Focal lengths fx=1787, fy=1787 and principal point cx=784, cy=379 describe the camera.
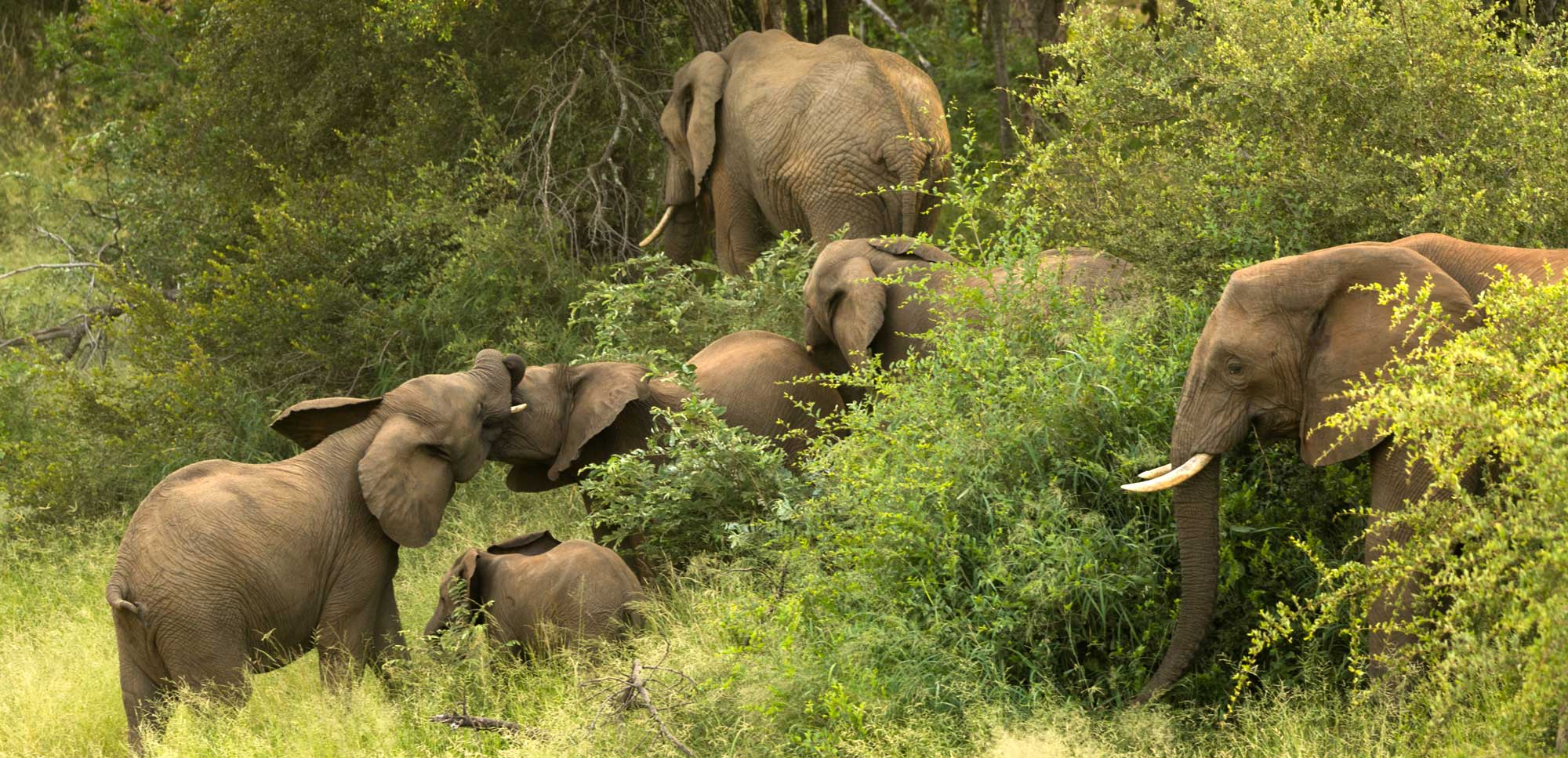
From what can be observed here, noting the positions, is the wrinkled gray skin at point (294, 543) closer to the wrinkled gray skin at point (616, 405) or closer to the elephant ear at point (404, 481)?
the elephant ear at point (404, 481)

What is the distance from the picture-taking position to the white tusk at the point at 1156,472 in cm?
594

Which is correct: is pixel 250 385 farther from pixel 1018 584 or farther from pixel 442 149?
pixel 1018 584

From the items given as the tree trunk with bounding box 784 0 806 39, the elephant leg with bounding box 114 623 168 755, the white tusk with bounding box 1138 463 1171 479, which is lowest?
the elephant leg with bounding box 114 623 168 755

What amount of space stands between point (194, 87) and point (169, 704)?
21.3 feet

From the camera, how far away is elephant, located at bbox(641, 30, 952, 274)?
32.7 ft

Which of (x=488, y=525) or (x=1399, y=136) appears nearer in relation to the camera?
(x=1399, y=136)

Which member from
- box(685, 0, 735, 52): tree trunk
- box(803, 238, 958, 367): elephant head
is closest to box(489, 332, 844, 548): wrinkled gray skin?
box(803, 238, 958, 367): elephant head

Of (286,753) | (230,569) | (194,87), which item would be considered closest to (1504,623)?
(286,753)

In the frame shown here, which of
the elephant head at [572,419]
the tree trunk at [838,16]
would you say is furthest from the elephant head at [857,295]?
the tree trunk at [838,16]

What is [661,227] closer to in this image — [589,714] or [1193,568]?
[589,714]

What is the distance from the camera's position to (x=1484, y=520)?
485cm

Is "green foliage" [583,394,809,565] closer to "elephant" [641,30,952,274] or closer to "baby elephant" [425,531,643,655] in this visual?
"baby elephant" [425,531,643,655]

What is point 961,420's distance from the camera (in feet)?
22.0

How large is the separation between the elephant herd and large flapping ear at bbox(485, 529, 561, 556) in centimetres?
1
